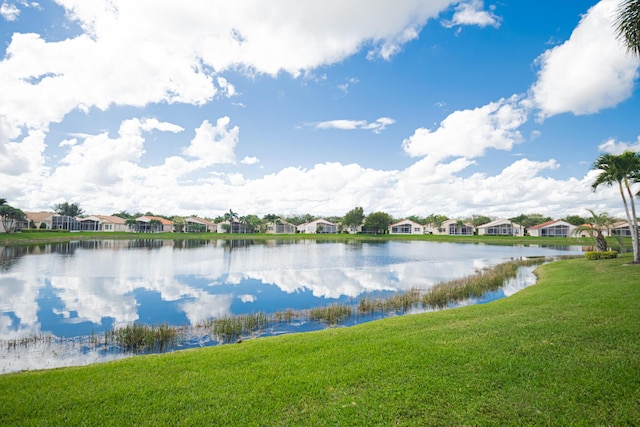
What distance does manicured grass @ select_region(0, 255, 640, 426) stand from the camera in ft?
16.1

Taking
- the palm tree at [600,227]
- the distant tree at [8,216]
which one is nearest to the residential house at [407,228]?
the palm tree at [600,227]

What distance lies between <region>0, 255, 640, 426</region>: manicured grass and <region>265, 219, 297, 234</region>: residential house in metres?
101

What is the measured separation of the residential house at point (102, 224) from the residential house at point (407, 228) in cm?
8215

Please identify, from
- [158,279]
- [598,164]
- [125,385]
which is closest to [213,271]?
[158,279]

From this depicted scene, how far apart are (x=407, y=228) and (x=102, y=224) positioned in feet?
300

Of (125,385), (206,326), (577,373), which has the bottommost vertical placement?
(206,326)

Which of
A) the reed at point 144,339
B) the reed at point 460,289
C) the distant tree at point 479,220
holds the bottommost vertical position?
the reed at point 144,339

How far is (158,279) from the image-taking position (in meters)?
24.6

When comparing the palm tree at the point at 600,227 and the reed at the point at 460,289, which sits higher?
the palm tree at the point at 600,227

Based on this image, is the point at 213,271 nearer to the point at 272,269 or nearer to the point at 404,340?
the point at 272,269

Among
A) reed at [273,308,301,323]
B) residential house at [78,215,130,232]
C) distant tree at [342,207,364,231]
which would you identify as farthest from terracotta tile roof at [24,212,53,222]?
reed at [273,308,301,323]

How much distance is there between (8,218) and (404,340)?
88.8 metres

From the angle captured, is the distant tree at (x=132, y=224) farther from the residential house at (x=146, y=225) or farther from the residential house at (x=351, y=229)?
the residential house at (x=351, y=229)

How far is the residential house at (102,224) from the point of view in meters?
90.6
